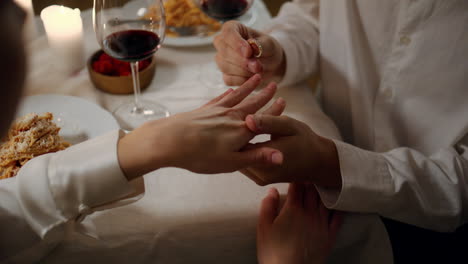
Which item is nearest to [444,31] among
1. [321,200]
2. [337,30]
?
[337,30]

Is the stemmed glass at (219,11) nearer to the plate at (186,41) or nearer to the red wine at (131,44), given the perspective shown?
the plate at (186,41)

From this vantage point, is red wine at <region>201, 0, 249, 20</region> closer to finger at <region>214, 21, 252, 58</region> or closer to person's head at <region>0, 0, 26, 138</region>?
finger at <region>214, 21, 252, 58</region>

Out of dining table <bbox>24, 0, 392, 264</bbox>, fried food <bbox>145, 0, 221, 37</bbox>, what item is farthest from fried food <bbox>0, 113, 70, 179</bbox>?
fried food <bbox>145, 0, 221, 37</bbox>

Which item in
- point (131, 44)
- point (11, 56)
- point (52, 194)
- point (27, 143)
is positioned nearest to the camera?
point (11, 56)

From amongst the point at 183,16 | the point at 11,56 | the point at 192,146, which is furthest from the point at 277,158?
the point at 183,16

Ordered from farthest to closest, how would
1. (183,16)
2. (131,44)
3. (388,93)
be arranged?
(183,16) < (388,93) < (131,44)

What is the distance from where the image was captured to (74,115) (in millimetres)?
874

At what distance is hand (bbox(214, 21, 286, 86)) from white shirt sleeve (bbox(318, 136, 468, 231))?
0.32 meters

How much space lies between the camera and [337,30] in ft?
3.43

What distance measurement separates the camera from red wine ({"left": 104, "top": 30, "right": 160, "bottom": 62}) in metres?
0.84

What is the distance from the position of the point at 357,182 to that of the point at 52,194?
1.86ft

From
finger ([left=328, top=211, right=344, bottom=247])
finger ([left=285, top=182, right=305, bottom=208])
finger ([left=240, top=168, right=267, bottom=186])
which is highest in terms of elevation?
finger ([left=240, top=168, right=267, bottom=186])

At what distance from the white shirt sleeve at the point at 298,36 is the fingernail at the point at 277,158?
1.45 feet

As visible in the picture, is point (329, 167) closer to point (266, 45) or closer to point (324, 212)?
Result: point (324, 212)
